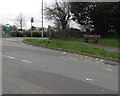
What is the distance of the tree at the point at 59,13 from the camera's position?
85.6 ft

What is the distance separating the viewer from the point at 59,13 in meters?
26.3

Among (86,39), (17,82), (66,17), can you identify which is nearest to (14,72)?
(17,82)

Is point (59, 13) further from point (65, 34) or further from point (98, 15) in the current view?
point (98, 15)

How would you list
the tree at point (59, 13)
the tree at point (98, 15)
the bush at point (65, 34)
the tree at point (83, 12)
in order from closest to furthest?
the tree at point (98, 15) < the bush at point (65, 34) < the tree at point (83, 12) < the tree at point (59, 13)

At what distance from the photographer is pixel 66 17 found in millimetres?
27094

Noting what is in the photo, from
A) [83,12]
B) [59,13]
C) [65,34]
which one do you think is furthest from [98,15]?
[59,13]

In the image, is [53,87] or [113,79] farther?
[113,79]

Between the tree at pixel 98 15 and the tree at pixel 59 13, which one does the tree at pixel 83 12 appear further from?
the tree at pixel 59 13

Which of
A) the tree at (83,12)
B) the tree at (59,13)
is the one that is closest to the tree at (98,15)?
the tree at (83,12)

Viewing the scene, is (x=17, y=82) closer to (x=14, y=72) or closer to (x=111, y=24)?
(x=14, y=72)

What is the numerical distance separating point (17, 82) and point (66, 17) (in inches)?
920

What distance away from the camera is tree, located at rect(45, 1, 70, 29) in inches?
1027

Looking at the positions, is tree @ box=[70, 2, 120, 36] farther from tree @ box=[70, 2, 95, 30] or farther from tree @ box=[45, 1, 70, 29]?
tree @ box=[45, 1, 70, 29]

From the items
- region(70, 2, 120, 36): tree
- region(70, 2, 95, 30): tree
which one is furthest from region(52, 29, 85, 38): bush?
region(70, 2, 120, 36): tree
